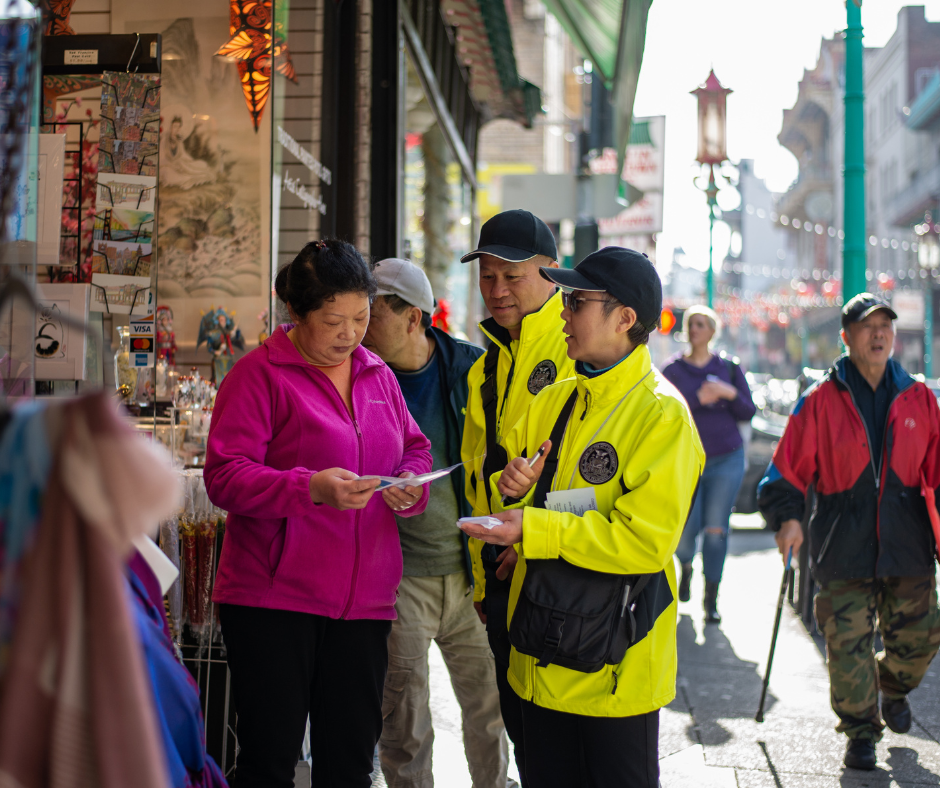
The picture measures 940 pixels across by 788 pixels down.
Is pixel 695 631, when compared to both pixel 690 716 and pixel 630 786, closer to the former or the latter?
pixel 690 716

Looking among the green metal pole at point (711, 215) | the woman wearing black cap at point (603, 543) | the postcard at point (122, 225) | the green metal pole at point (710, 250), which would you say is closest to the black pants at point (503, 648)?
the woman wearing black cap at point (603, 543)

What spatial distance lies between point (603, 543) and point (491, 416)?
3.34ft

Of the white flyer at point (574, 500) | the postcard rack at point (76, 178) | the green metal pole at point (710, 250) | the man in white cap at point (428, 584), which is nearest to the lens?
the white flyer at point (574, 500)

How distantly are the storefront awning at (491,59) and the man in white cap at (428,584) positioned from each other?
7.72 metres

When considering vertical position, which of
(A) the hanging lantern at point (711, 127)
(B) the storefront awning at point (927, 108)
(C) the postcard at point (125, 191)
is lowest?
(C) the postcard at point (125, 191)

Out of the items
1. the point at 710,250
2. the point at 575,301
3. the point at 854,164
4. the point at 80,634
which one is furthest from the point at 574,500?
the point at 710,250

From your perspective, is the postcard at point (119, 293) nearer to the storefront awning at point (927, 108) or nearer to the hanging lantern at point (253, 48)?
the hanging lantern at point (253, 48)

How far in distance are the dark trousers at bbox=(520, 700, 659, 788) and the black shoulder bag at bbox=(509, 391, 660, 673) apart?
201 mm

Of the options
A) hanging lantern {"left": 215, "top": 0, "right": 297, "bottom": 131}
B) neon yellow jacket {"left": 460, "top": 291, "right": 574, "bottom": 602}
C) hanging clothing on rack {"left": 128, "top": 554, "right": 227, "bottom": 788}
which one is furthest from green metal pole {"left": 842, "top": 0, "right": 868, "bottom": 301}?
hanging clothing on rack {"left": 128, "top": 554, "right": 227, "bottom": 788}

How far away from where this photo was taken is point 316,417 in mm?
2801

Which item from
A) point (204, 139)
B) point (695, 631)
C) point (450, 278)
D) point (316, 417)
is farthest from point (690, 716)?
point (450, 278)

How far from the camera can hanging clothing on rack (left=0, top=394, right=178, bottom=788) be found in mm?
1101

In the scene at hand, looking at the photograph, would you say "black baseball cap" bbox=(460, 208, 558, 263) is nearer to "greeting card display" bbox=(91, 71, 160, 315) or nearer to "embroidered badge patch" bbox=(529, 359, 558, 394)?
"embroidered badge patch" bbox=(529, 359, 558, 394)

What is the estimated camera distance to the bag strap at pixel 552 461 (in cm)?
279
